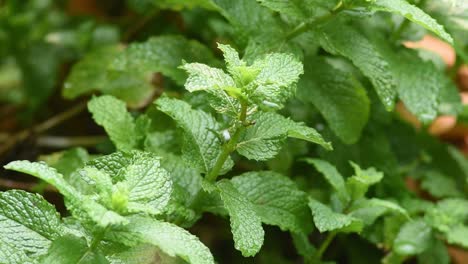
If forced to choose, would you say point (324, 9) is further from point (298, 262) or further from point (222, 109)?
point (298, 262)

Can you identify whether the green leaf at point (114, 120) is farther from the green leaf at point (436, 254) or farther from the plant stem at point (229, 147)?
the green leaf at point (436, 254)

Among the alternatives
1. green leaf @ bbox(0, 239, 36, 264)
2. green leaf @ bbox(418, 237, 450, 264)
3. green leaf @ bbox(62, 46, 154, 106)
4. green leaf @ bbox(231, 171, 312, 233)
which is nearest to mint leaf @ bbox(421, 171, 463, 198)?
green leaf @ bbox(418, 237, 450, 264)

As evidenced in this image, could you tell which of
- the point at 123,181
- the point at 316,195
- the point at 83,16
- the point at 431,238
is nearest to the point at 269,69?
the point at 123,181

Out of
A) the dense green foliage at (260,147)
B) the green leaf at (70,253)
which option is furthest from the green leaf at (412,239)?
the green leaf at (70,253)

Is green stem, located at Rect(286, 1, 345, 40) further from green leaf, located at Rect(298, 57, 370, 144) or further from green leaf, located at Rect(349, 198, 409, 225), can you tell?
green leaf, located at Rect(349, 198, 409, 225)

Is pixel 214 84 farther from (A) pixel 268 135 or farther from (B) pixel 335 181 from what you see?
(B) pixel 335 181

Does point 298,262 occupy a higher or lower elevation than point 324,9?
lower

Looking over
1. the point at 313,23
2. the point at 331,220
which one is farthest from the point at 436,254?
the point at 313,23
